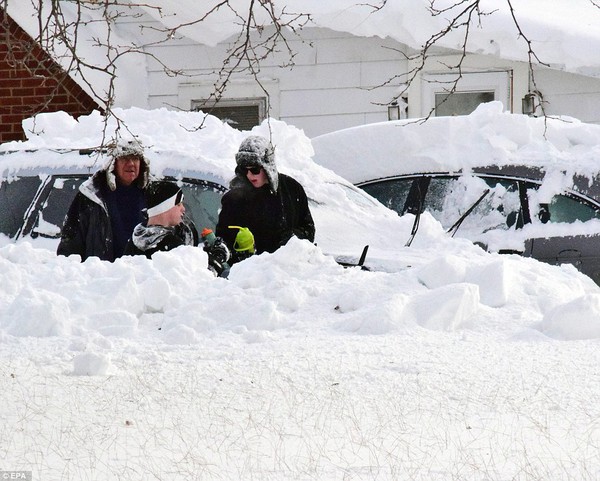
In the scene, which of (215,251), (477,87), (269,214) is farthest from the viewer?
(477,87)

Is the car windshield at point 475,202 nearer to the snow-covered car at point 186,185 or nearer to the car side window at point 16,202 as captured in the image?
the snow-covered car at point 186,185

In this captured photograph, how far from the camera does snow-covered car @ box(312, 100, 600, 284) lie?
977 cm

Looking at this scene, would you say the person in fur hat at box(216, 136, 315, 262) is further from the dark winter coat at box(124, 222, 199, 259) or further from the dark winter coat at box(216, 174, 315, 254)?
the dark winter coat at box(124, 222, 199, 259)

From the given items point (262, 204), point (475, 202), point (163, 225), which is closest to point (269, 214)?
point (262, 204)

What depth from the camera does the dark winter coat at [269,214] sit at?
333 inches

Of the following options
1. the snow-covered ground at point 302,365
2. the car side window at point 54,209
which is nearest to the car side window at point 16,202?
the car side window at point 54,209

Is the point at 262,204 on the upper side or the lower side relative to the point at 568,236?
upper

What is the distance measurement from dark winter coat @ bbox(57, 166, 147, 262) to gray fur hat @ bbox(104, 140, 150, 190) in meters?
0.03

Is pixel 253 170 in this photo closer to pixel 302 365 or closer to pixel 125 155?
pixel 125 155

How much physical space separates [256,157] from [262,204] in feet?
1.05

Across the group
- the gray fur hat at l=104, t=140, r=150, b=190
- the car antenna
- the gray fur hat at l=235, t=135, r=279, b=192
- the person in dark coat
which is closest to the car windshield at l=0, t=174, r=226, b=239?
the gray fur hat at l=104, t=140, r=150, b=190

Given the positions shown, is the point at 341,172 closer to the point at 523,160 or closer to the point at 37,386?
the point at 523,160

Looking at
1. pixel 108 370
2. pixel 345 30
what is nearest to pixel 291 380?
pixel 108 370

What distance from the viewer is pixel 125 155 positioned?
841 centimetres
